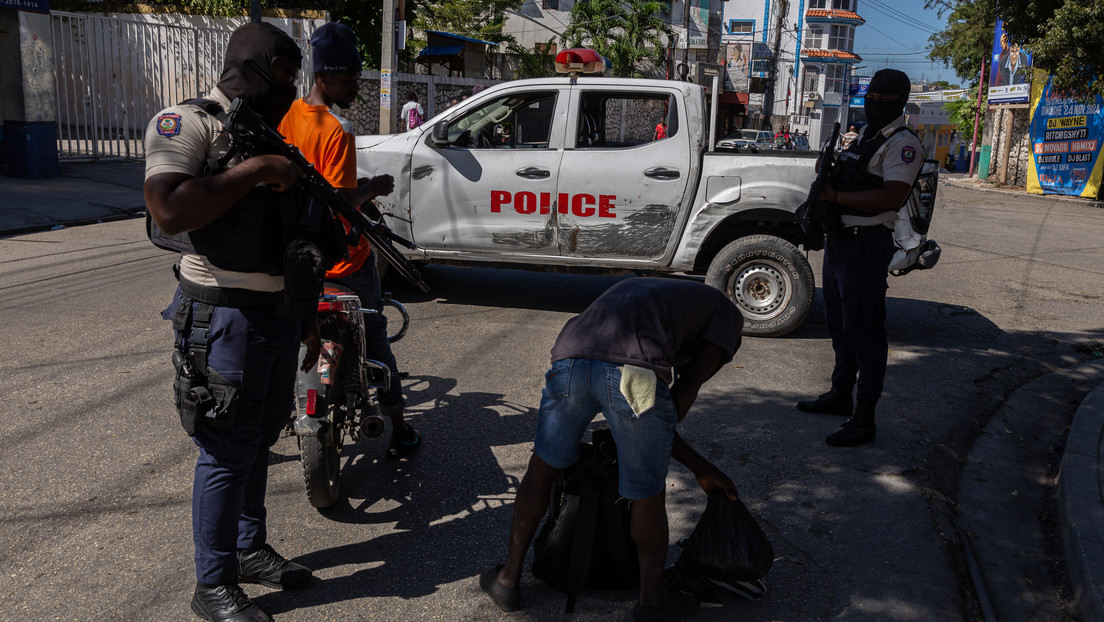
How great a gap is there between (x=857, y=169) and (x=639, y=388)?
2.59 meters

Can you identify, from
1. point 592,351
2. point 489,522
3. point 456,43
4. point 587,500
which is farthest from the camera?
point 456,43

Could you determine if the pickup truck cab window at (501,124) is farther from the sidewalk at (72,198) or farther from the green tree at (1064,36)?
the green tree at (1064,36)

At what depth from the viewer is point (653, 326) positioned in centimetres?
270

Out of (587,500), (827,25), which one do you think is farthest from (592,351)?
(827,25)

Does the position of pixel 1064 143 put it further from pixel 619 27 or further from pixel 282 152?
pixel 619 27

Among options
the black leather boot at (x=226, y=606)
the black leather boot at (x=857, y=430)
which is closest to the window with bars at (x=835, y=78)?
the black leather boot at (x=857, y=430)

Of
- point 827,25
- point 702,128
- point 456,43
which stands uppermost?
point 827,25

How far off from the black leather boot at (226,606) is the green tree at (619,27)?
47.0m

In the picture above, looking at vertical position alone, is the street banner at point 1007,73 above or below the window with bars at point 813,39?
below

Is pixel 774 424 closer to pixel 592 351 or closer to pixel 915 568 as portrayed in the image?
pixel 915 568

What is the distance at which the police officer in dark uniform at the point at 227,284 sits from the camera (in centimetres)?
245

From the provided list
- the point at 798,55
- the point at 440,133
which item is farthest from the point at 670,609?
the point at 798,55

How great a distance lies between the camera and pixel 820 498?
398cm

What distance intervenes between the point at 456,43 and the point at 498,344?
1034 inches
